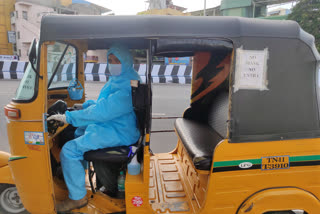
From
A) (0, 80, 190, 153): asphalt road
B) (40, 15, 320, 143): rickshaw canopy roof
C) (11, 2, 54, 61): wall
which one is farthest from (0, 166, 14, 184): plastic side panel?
(11, 2, 54, 61): wall

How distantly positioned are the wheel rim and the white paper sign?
8.60 ft

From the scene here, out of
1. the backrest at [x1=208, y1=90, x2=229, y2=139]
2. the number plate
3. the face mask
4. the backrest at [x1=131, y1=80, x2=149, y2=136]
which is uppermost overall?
the face mask

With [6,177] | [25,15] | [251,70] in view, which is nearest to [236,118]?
[251,70]

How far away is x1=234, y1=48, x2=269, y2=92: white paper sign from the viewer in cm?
192

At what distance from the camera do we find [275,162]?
6.67 ft

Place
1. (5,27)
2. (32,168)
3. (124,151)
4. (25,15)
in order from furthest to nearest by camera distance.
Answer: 1. (5,27)
2. (25,15)
3. (124,151)
4. (32,168)

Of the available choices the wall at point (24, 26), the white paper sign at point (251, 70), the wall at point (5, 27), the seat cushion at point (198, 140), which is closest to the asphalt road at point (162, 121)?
the seat cushion at point (198, 140)

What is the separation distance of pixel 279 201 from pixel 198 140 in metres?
1.06

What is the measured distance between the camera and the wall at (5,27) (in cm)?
3203

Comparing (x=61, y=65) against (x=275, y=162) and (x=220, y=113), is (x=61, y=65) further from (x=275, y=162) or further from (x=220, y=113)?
(x=275, y=162)

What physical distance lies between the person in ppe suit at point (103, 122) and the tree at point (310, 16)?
18.5 m

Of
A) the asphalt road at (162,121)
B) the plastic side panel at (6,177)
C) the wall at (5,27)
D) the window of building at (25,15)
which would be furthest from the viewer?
the wall at (5,27)

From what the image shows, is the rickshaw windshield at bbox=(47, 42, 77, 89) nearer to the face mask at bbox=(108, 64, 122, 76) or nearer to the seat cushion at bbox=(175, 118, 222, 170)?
the face mask at bbox=(108, 64, 122, 76)

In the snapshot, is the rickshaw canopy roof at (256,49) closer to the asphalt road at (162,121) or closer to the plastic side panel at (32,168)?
the plastic side panel at (32,168)
